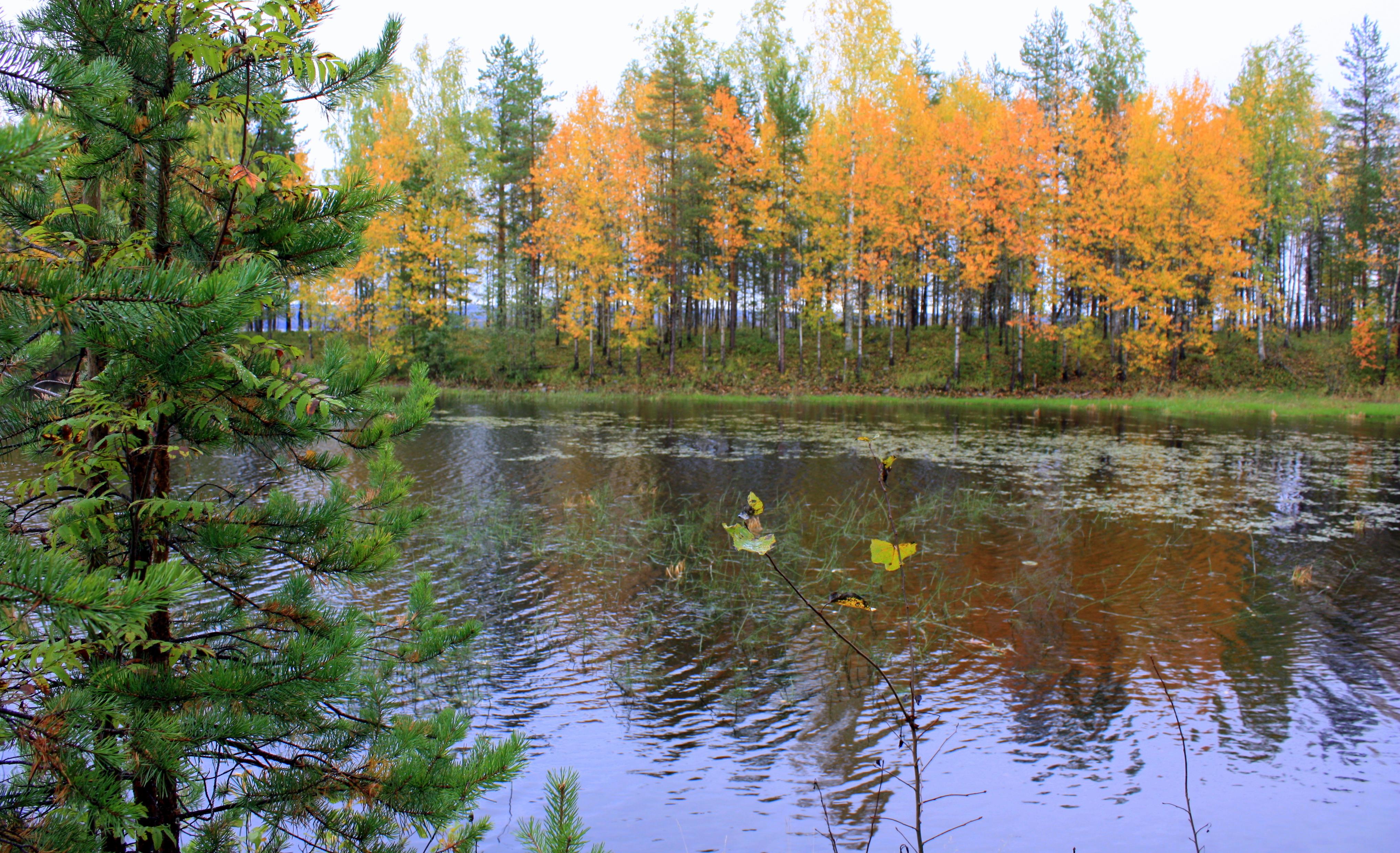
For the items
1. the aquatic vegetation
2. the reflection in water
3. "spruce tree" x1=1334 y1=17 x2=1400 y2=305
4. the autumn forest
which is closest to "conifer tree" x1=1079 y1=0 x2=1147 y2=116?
the autumn forest

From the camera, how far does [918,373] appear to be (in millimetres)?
31844

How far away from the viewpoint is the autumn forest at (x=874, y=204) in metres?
29.4

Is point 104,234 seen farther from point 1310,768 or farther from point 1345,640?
point 1345,640

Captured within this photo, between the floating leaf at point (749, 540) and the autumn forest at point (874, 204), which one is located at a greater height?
the autumn forest at point (874, 204)

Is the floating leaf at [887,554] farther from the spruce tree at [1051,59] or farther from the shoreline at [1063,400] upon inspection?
the spruce tree at [1051,59]

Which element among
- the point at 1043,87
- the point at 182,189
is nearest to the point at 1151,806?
the point at 182,189

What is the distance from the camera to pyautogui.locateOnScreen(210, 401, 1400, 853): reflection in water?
3723 mm

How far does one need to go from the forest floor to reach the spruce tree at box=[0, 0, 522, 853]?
2684cm

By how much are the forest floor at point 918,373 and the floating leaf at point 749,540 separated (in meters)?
27.2

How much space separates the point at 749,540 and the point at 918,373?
1225 inches

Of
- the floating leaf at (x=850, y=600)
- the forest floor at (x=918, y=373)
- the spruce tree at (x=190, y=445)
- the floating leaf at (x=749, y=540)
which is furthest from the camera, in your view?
the forest floor at (x=918, y=373)

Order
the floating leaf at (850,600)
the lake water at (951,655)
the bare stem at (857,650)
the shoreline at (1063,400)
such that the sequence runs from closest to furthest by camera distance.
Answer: the bare stem at (857,650) → the floating leaf at (850,600) → the lake water at (951,655) → the shoreline at (1063,400)

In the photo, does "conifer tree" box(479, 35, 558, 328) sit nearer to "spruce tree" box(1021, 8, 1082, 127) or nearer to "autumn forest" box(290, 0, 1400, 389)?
"autumn forest" box(290, 0, 1400, 389)

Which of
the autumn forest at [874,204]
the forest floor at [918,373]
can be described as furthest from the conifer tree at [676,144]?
the forest floor at [918,373]
